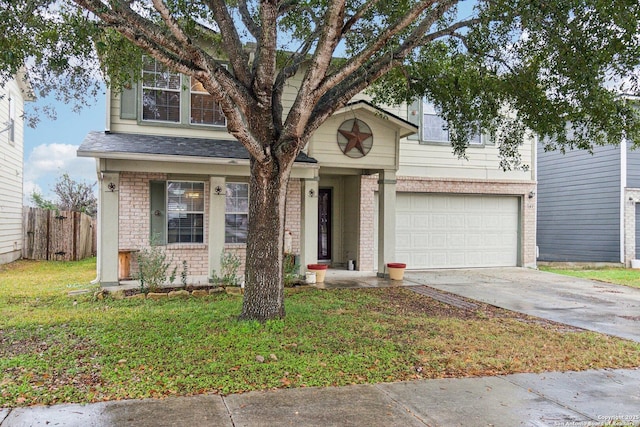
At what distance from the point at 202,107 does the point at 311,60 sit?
5276mm

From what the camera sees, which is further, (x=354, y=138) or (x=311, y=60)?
(x=354, y=138)

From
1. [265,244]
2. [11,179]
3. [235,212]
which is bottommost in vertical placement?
[265,244]

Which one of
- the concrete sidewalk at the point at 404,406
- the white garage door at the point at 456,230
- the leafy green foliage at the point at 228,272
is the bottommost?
the concrete sidewalk at the point at 404,406

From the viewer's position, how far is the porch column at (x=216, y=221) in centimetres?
1048

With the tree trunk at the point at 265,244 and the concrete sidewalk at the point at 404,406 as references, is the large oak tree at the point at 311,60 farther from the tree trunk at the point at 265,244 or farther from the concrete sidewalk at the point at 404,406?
the concrete sidewalk at the point at 404,406

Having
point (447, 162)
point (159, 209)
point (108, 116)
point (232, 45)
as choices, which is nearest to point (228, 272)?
point (159, 209)

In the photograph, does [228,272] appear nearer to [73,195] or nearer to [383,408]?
[383,408]

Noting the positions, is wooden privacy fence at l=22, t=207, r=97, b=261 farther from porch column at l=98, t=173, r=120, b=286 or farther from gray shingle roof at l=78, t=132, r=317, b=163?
porch column at l=98, t=173, r=120, b=286

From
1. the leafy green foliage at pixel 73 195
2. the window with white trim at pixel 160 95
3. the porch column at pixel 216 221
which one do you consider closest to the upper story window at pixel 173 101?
the window with white trim at pixel 160 95

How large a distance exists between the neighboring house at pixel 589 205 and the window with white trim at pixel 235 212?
39.9 feet

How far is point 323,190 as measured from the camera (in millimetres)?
14398

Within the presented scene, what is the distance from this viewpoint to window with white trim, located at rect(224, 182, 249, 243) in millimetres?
11875

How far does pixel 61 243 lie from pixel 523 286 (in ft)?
48.4

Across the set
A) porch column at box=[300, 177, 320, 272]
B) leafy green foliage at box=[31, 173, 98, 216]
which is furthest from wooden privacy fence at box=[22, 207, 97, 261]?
porch column at box=[300, 177, 320, 272]
